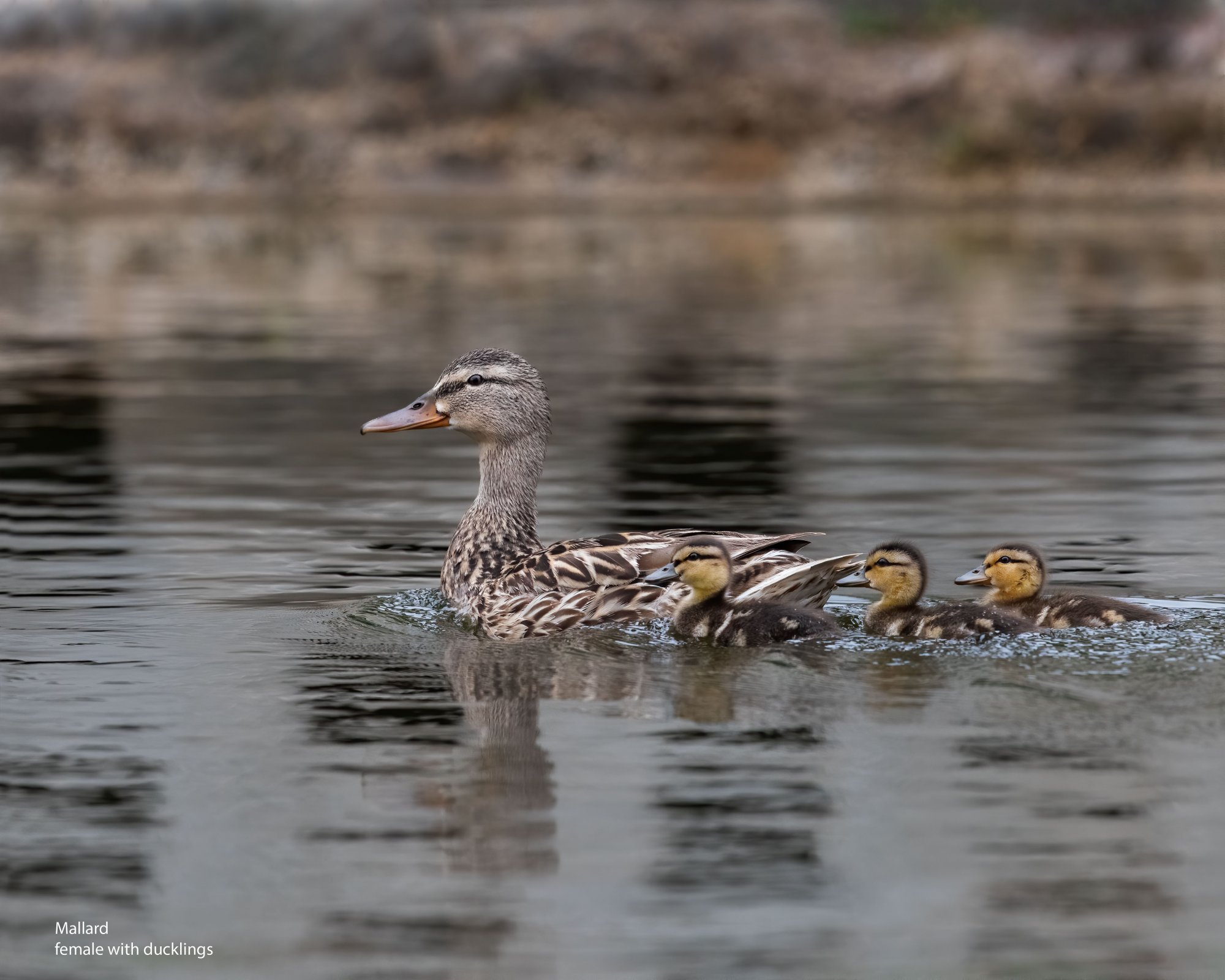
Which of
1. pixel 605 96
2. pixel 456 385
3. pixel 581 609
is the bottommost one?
pixel 581 609

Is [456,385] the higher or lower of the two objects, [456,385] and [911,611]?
the higher

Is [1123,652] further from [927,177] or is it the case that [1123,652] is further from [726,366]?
[927,177]

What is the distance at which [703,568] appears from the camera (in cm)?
772

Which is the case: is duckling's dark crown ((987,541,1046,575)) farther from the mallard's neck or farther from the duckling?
the mallard's neck

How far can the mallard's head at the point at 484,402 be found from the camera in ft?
29.5

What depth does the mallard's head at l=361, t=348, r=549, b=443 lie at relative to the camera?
8.99 m

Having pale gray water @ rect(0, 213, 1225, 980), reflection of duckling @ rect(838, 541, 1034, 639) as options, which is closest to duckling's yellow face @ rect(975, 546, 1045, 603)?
reflection of duckling @ rect(838, 541, 1034, 639)

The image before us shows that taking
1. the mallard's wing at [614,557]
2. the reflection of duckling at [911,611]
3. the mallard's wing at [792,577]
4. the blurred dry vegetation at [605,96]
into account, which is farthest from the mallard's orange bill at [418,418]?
the blurred dry vegetation at [605,96]

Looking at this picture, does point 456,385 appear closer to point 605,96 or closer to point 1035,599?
point 1035,599

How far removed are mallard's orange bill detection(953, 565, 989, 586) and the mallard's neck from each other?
5.57ft

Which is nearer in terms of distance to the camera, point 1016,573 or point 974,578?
point 1016,573

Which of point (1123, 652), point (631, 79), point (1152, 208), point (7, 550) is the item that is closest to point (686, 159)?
point (631, 79)

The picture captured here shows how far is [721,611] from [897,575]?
2.08ft

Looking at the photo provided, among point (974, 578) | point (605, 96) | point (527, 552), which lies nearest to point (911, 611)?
point (974, 578)
